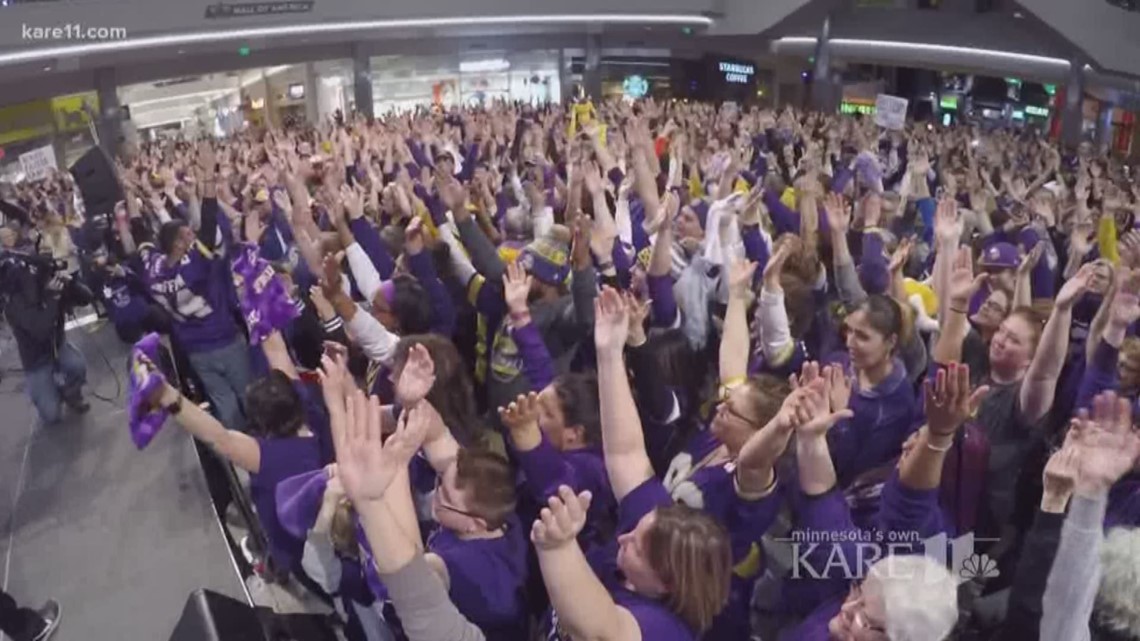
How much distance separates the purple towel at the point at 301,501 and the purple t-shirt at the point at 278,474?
0.56 feet

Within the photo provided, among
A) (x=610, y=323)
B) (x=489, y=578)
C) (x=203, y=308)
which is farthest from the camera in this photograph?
(x=203, y=308)

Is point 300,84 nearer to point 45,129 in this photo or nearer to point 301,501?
point 45,129

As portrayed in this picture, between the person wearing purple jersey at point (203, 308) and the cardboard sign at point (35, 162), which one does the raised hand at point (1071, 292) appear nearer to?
the person wearing purple jersey at point (203, 308)

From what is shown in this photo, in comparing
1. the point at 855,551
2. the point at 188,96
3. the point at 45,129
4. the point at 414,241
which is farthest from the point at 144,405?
the point at 188,96

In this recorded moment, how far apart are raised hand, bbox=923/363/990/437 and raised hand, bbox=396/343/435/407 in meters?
1.21

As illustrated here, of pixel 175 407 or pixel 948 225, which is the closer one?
pixel 175 407

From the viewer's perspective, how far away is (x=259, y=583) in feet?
12.6

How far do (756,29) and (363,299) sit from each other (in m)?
16.0

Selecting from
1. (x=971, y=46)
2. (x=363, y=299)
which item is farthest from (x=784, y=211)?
(x=971, y=46)

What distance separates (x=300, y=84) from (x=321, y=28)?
3.17 metres

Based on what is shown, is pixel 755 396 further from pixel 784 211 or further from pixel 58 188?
pixel 58 188

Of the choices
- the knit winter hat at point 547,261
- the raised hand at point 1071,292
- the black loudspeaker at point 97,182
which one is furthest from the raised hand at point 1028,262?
the black loudspeaker at point 97,182

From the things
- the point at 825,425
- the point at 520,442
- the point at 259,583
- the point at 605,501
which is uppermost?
the point at 825,425

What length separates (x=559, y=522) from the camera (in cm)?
Result: 167
